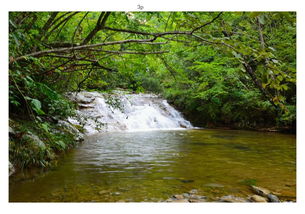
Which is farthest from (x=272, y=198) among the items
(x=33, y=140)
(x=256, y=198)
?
(x=33, y=140)

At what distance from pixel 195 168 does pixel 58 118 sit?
3159 mm

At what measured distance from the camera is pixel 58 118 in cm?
523

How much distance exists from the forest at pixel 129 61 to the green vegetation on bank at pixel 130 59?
0.5 inches

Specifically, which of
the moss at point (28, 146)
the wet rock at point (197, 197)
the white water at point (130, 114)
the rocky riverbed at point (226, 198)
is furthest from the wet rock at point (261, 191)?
the white water at point (130, 114)

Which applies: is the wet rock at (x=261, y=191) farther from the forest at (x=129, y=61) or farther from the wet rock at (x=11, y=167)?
the wet rock at (x=11, y=167)

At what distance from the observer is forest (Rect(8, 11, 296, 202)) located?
1.96m

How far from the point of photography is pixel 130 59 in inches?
157

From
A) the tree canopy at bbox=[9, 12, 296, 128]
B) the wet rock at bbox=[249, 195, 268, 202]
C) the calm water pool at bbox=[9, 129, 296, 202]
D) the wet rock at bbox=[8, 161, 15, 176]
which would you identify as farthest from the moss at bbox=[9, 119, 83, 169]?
the wet rock at bbox=[249, 195, 268, 202]

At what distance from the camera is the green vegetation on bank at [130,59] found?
1947 mm

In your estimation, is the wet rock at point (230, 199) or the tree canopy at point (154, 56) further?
the wet rock at point (230, 199)

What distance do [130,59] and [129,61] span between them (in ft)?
0.35

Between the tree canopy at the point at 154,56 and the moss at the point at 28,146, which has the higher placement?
the tree canopy at the point at 154,56
